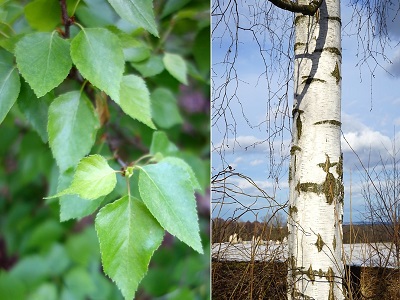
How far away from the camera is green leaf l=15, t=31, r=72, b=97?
10.2 inches

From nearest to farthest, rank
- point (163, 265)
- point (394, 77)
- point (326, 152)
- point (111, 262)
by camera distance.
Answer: point (111, 262) → point (163, 265) → point (326, 152) → point (394, 77)

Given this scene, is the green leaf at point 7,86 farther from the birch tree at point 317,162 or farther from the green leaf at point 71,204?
the birch tree at point 317,162

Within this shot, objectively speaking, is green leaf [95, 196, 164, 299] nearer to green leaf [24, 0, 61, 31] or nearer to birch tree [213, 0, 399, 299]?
green leaf [24, 0, 61, 31]

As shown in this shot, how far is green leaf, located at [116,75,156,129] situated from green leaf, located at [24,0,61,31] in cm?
9

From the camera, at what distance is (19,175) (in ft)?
1.77

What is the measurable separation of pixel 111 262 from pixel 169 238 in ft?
1.29

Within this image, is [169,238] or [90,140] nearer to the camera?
[90,140]

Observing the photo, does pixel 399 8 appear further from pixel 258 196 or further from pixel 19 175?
pixel 19 175

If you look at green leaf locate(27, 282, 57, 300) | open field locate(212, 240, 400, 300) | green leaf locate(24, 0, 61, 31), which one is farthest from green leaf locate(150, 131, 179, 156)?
open field locate(212, 240, 400, 300)

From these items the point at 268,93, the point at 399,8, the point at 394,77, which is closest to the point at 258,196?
the point at 268,93

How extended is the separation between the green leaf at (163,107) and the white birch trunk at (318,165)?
1.49 feet

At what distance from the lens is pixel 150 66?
0.44 m

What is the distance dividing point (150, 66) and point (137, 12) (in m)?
0.17

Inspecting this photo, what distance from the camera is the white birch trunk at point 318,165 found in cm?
86
